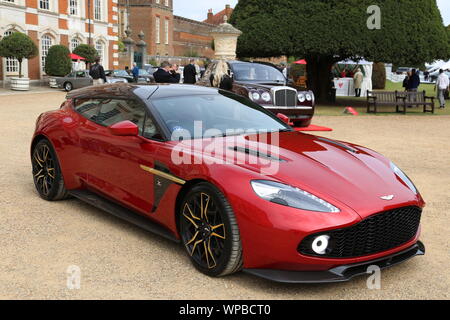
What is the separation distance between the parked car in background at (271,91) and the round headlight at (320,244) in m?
10.2

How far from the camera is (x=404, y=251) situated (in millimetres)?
4250

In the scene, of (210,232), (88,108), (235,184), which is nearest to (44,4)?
(88,108)

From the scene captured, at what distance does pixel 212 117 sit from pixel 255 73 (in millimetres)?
10065

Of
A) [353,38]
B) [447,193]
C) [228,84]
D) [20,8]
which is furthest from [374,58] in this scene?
[20,8]

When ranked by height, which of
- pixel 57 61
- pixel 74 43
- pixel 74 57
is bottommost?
pixel 57 61

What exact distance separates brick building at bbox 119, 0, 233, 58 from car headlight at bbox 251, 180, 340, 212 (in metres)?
67.3

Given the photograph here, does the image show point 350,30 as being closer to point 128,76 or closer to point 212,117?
point 128,76

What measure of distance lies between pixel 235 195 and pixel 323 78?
2408cm

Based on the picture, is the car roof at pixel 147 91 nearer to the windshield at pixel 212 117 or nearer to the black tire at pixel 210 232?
the windshield at pixel 212 117

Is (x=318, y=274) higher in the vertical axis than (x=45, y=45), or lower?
lower

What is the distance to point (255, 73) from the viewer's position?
15102 millimetres

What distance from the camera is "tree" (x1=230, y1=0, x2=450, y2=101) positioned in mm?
23438

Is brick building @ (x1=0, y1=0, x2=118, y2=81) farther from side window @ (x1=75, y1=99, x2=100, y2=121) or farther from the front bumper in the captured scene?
the front bumper
